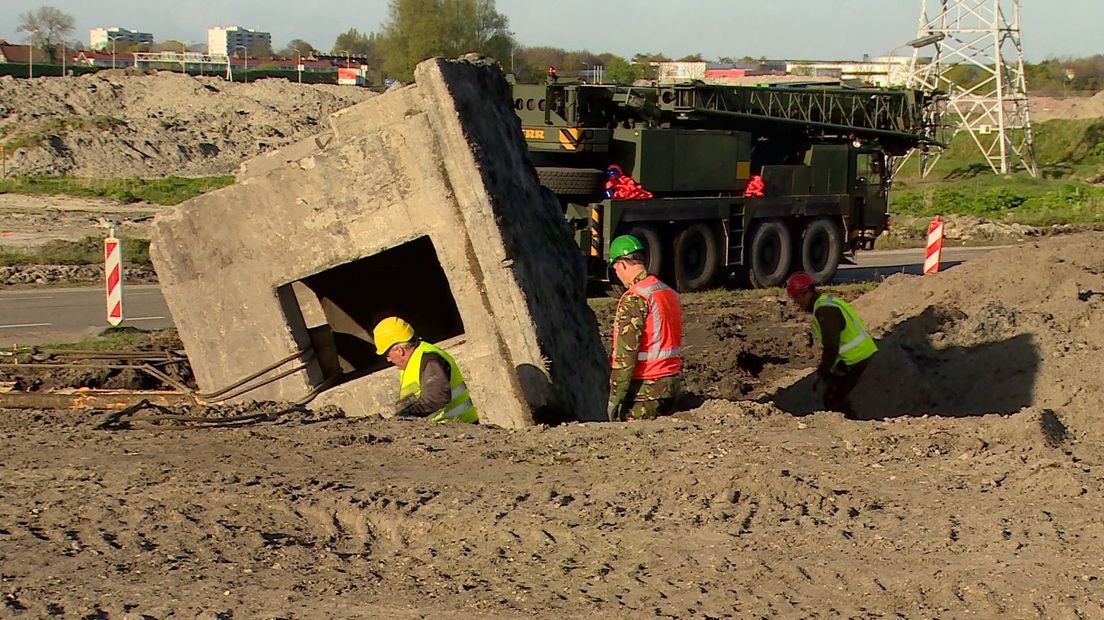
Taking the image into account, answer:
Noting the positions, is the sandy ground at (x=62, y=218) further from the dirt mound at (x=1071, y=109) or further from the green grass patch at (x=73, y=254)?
the dirt mound at (x=1071, y=109)

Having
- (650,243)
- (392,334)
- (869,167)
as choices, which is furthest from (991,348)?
(869,167)

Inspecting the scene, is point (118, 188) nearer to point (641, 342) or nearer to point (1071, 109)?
point (641, 342)

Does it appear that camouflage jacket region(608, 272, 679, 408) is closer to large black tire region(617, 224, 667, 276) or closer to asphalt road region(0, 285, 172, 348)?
asphalt road region(0, 285, 172, 348)

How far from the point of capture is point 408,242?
7570 mm

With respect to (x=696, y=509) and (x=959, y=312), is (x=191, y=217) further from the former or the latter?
(x=959, y=312)

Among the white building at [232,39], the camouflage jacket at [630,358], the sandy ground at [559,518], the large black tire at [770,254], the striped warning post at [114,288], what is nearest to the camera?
the sandy ground at [559,518]

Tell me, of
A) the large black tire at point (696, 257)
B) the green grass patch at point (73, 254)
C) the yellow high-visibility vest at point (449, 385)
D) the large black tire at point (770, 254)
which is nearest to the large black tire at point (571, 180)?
the large black tire at point (696, 257)

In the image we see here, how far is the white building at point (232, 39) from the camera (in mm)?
113131

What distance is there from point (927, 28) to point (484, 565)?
35.5 meters

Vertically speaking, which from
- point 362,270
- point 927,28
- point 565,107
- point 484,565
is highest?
point 927,28

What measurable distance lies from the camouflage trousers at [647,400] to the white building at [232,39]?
356 ft

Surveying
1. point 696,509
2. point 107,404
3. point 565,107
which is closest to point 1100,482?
point 696,509

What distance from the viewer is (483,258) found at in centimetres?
716

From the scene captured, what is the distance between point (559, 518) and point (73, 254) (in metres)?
15.5
